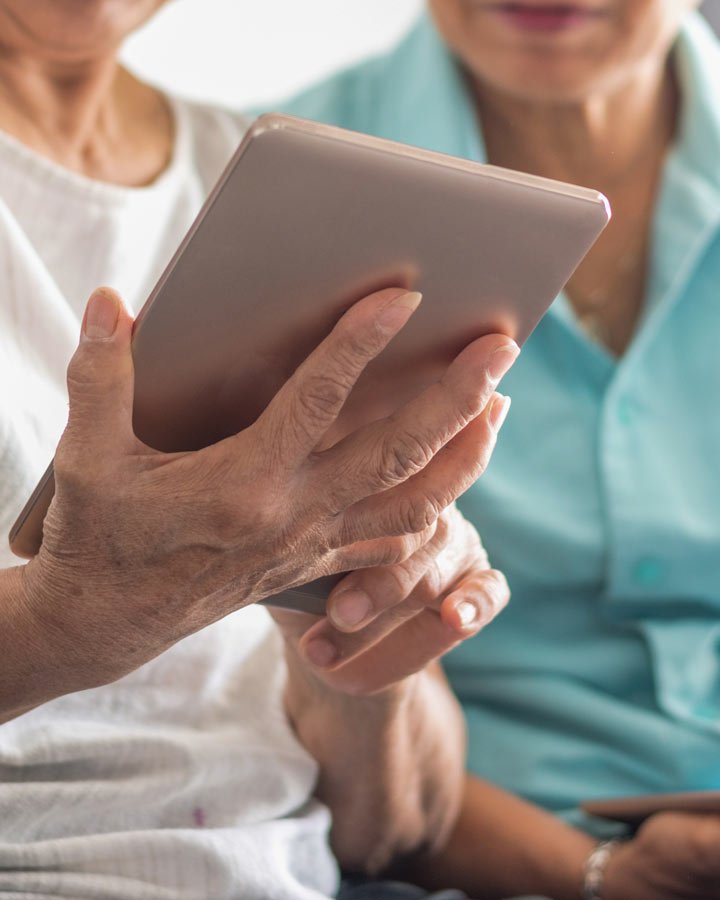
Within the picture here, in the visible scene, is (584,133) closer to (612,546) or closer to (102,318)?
(612,546)

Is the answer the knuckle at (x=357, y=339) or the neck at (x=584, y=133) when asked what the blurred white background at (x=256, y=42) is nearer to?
the neck at (x=584, y=133)

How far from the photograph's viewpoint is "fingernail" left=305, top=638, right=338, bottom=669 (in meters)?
0.73

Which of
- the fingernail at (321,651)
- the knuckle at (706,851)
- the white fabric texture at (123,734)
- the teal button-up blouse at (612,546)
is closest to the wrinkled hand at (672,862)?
the knuckle at (706,851)

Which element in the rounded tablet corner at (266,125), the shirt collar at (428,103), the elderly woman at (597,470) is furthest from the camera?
the shirt collar at (428,103)

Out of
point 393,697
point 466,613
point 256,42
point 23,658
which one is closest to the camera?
point 23,658

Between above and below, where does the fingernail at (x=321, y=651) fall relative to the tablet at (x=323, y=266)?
below

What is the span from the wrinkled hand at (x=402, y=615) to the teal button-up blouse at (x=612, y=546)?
1.08 ft

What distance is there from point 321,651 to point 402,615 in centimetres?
5

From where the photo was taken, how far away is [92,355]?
58cm

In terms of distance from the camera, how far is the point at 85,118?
90cm

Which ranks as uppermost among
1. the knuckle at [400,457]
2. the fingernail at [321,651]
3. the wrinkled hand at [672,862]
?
the knuckle at [400,457]

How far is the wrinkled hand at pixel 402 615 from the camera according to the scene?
693 millimetres

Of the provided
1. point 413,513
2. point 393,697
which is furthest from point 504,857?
point 413,513

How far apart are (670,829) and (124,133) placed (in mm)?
689
